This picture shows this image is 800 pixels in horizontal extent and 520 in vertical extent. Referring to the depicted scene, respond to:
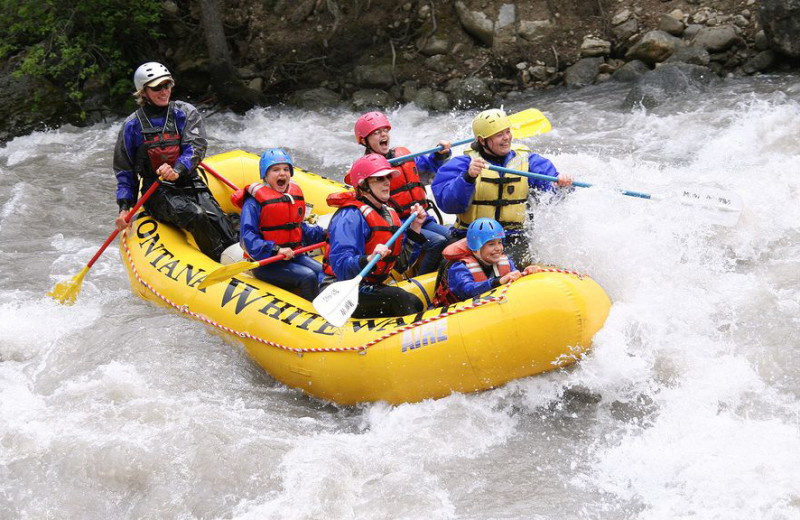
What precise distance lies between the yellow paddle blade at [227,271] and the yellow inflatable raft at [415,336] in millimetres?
127

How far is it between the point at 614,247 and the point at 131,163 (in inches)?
131

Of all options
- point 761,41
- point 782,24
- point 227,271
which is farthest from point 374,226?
point 761,41

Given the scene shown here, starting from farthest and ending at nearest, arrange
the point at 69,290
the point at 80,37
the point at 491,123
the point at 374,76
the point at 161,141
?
the point at 374,76
the point at 80,37
the point at 69,290
the point at 161,141
the point at 491,123

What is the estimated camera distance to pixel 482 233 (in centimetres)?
476

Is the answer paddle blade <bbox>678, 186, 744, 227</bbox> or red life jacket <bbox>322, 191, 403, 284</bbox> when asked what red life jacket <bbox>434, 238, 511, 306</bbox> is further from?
paddle blade <bbox>678, 186, 744, 227</bbox>

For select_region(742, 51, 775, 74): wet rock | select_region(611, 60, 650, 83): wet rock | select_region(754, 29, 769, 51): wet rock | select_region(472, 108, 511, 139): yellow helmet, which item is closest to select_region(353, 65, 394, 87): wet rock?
select_region(611, 60, 650, 83): wet rock

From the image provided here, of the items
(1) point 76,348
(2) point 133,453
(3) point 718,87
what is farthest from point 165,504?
(3) point 718,87

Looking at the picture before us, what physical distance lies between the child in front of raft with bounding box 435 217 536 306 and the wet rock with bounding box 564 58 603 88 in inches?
221

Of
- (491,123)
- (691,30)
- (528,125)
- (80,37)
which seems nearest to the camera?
(491,123)

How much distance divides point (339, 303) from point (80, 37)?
283 inches

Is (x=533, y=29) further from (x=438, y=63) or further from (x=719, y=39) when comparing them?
(x=719, y=39)

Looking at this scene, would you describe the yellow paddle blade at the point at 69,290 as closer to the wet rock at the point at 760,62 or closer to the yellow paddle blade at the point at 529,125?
the yellow paddle blade at the point at 529,125

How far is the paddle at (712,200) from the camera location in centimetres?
532

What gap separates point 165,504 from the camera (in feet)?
13.9
